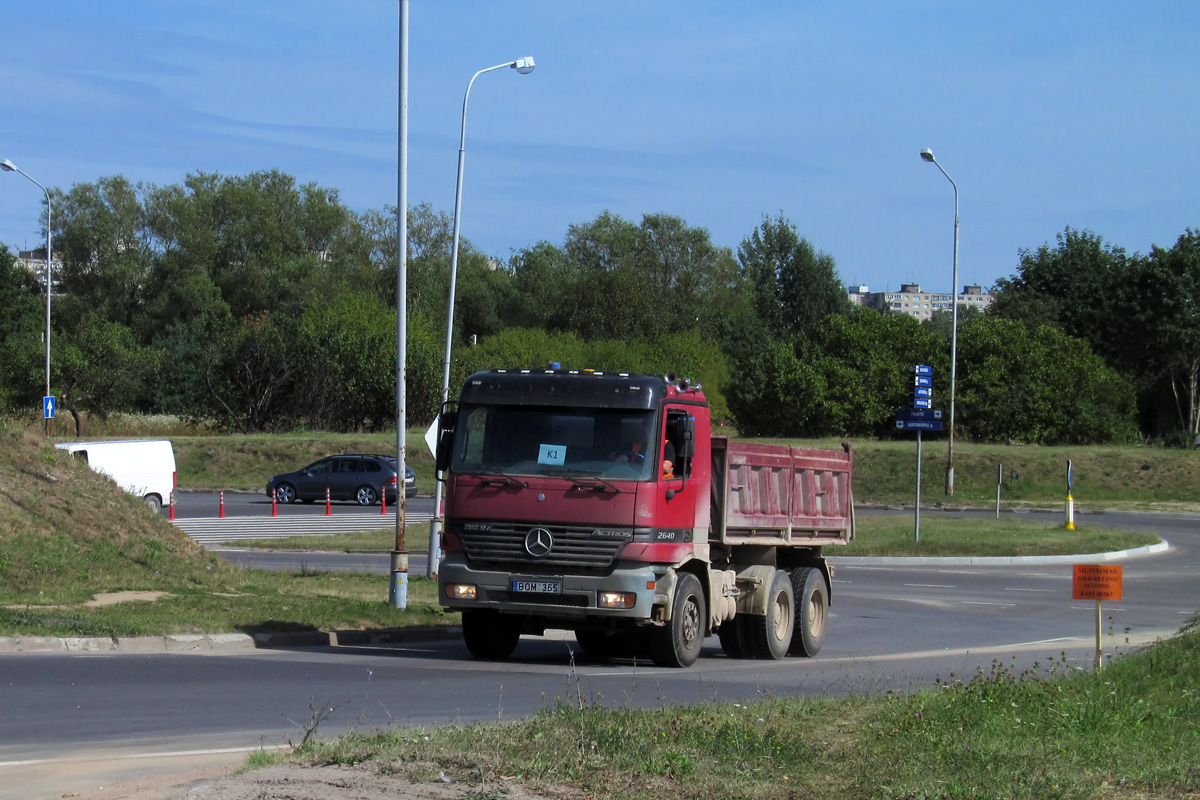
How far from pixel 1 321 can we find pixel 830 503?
72690 mm

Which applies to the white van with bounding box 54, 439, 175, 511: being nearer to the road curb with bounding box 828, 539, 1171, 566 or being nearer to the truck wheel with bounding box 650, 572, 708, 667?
the road curb with bounding box 828, 539, 1171, 566

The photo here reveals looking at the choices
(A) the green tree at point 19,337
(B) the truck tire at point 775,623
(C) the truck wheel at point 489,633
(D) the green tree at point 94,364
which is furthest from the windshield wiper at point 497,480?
(A) the green tree at point 19,337

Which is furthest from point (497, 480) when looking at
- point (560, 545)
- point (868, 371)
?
point (868, 371)

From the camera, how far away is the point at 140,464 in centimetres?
3547

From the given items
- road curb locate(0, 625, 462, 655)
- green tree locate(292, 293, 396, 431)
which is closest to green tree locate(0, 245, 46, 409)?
green tree locate(292, 293, 396, 431)

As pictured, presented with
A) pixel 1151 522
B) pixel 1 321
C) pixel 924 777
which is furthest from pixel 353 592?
pixel 1 321

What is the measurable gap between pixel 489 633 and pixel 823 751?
23.5 feet

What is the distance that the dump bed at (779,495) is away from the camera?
14.0 m

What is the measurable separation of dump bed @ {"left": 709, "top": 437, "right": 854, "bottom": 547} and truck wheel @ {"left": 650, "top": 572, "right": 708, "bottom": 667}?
0.76 meters

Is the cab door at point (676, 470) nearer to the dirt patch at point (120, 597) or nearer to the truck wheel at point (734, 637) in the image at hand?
the truck wheel at point (734, 637)

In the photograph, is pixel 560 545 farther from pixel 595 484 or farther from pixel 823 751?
pixel 823 751

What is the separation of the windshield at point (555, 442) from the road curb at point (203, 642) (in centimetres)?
292

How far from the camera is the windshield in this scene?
12812 millimetres

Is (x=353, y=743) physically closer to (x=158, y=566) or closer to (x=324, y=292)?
(x=158, y=566)
